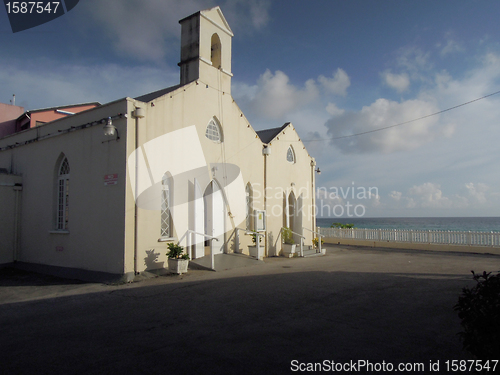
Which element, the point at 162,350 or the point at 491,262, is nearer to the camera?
the point at 162,350

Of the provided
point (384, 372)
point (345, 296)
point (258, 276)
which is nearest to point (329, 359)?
point (384, 372)

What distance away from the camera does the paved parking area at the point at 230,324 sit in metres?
4.42

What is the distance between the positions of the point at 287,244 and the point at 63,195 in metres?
9.54

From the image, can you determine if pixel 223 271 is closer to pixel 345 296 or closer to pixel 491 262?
pixel 345 296

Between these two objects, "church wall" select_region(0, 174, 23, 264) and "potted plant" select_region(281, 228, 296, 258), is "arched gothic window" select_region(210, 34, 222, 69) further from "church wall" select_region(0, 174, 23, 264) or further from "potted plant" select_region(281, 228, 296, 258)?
"church wall" select_region(0, 174, 23, 264)

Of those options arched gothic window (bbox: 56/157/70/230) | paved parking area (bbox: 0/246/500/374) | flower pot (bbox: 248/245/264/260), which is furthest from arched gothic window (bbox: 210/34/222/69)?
paved parking area (bbox: 0/246/500/374)

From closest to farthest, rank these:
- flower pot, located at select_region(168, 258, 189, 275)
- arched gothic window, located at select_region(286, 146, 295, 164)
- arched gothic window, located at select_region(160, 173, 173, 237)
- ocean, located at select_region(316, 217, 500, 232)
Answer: flower pot, located at select_region(168, 258, 189, 275) < arched gothic window, located at select_region(160, 173, 173, 237) < arched gothic window, located at select_region(286, 146, 295, 164) < ocean, located at select_region(316, 217, 500, 232)

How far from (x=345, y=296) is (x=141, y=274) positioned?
589 cm

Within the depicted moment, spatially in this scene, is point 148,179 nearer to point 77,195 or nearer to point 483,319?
point 77,195

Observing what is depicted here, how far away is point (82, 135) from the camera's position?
37.8 ft

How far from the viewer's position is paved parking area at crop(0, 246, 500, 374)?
4418 millimetres

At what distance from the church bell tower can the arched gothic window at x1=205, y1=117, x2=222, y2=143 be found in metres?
1.44

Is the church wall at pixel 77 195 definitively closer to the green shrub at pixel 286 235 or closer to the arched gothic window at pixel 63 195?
the arched gothic window at pixel 63 195

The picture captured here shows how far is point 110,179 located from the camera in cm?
1052
